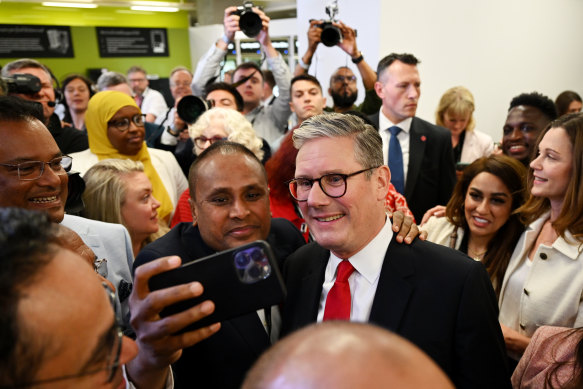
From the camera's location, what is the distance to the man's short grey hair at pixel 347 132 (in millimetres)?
1330

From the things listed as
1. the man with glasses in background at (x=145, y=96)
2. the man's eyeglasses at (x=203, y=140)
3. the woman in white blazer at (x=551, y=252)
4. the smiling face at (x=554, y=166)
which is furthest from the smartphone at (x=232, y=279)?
the man with glasses in background at (x=145, y=96)

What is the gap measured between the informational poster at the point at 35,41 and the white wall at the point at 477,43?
6.19 meters

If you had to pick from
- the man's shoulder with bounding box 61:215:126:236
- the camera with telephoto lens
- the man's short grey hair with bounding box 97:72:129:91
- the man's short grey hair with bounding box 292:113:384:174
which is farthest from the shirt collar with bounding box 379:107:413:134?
the man's short grey hair with bounding box 97:72:129:91

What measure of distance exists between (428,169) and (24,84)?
9.24ft

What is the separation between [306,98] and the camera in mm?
3607

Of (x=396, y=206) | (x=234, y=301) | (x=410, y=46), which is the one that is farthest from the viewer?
(x=410, y=46)

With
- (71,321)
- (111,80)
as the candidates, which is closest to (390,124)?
(71,321)

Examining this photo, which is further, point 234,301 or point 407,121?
point 407,121

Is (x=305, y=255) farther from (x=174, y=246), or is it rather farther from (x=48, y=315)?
(x=48, y=315)

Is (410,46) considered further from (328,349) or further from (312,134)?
(328,349)

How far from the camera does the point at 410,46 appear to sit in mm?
4570

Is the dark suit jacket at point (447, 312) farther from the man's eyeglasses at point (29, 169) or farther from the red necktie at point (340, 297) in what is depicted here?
the man's eyeglasses at point (29, 169)

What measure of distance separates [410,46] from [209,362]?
162 inches

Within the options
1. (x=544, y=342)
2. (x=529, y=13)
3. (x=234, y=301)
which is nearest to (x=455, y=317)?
(x=544, y=342)
